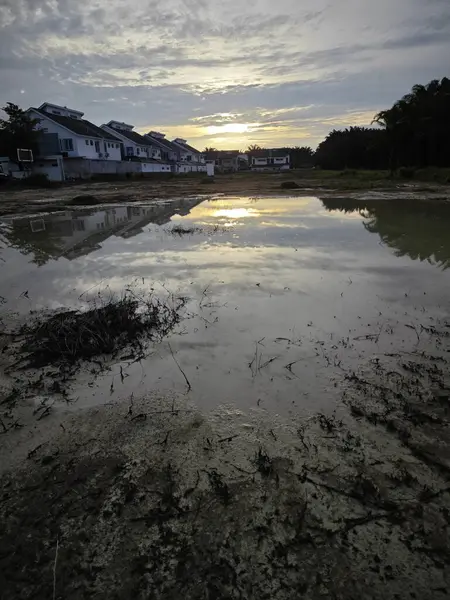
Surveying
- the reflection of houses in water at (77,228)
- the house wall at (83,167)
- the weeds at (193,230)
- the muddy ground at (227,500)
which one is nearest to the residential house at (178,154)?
the house wall at (83,167)

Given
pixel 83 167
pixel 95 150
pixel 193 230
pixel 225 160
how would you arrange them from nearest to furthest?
pixel 193 230 → pixel 83 167 → pixel 95 150 → pixel 225 160

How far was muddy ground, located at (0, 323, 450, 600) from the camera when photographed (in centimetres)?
222

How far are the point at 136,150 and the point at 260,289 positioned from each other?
65902 mm

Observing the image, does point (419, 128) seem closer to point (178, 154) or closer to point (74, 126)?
point (74, 126)

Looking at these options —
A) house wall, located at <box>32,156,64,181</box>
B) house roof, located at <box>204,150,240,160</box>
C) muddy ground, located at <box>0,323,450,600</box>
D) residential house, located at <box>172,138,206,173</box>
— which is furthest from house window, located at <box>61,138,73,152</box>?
house roof, located at <box>204,150,240,160</box>

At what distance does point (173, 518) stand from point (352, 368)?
2668 mm

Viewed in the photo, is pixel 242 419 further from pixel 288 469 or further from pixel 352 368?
pixel 352 368

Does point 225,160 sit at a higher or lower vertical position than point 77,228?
higher

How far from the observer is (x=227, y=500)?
2719mm

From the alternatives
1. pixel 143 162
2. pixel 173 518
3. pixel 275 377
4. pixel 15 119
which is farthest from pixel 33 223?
pixel 143 162

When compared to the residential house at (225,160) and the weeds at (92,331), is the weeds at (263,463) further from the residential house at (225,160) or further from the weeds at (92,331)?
the residential house at (225,160)

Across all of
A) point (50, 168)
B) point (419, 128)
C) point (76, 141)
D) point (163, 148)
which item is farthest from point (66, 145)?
point (419, 128)

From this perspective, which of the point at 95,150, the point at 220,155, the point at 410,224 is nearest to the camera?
the point at 410,224

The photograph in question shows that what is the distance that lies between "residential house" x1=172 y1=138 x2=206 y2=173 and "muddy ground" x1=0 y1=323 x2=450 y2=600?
82.4m
